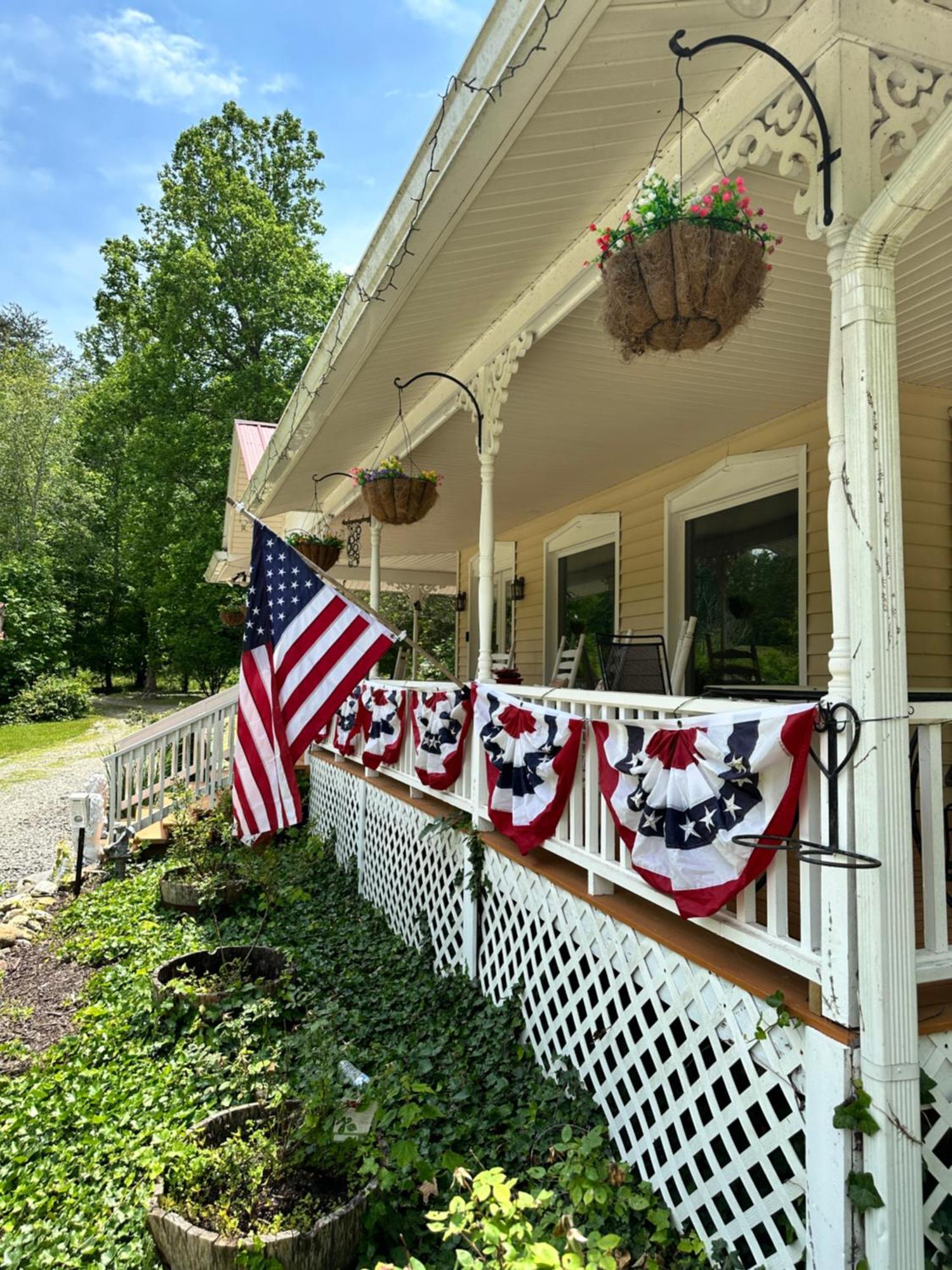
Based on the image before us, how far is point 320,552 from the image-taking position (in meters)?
7.55

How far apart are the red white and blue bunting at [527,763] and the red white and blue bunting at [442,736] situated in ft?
1.29

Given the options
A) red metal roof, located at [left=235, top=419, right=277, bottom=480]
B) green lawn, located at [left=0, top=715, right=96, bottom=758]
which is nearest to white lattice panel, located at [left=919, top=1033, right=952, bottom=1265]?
red metal roof, located at [left=235, top=419, right=277, bottom=480]

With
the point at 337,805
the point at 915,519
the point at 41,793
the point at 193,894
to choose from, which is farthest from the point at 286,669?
the point at 41,793

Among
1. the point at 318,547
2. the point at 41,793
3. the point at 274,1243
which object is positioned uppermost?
the point at 318,547

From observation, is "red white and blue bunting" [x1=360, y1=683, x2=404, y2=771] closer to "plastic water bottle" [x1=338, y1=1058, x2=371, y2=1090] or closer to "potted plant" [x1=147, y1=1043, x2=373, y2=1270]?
"plastic water bottle" [x1=338, y1=1058, x2=371, y2=1090]

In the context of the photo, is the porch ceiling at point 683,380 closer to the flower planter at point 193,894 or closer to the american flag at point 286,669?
the american flag at point 286,669

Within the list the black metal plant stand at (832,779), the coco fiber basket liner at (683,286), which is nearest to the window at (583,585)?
the coco fiber basket liner at (683,286)

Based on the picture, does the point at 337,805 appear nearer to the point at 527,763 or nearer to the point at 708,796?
the point at 527,763

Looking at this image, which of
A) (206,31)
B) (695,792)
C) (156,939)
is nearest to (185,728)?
(156,939)

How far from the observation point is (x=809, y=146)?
2.13 m

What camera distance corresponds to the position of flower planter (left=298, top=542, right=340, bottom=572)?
24.4 feet

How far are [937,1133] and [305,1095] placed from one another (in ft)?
6.79

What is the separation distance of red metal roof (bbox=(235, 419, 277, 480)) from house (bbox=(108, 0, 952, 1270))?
259 inches

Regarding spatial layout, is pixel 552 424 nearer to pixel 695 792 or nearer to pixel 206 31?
pixel 695 792
